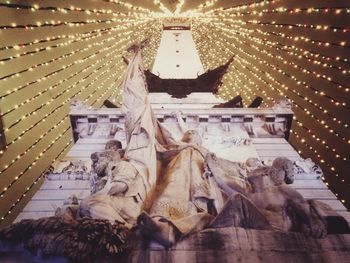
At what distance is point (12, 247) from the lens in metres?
5.14

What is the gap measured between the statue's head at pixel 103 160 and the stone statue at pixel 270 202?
2042mm

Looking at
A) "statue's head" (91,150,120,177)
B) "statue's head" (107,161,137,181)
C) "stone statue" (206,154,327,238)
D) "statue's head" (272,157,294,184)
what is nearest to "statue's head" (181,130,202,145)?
"stone statue" (206,154,327,238)

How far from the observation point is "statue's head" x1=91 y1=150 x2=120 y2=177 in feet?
25.4

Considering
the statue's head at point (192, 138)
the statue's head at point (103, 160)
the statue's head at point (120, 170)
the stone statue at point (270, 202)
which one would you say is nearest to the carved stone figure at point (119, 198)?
the statue's head at point (120, 170)

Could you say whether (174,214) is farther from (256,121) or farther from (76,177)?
(256,121)

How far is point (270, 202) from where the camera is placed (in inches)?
253

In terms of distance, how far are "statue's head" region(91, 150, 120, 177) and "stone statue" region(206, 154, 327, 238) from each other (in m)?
2.04

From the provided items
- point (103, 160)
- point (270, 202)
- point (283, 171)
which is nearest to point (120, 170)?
point (103, 160)

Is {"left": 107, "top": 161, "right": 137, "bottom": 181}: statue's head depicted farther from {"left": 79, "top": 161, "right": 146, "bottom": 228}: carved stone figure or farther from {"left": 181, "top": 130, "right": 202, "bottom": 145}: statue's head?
{"left": 181, "top": 130, "right": 202, "bottom": 145}: statue's head

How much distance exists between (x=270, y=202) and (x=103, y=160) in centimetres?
358

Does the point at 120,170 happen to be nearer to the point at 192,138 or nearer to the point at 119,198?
the point at 119,198

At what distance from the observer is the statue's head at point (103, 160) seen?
305 inches

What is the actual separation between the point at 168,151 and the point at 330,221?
4178mm

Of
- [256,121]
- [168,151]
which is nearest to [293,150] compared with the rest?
[256,121]
